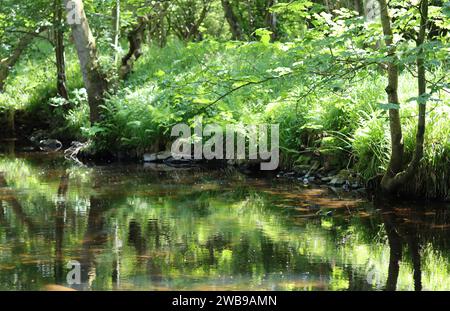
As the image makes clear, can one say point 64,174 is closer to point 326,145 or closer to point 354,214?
point 326,145

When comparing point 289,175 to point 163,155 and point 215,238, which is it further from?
point 215,238

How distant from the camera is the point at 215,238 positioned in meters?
6.24

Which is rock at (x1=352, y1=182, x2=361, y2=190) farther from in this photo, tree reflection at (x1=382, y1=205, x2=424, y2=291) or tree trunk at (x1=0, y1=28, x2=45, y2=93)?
tree trunk at (x1=0, y1=28, x2=45, y2=93)

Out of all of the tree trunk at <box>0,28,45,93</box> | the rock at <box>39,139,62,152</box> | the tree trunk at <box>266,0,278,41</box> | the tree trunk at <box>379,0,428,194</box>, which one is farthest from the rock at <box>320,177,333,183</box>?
the tree trunk at <box>0,28,45,93</box>

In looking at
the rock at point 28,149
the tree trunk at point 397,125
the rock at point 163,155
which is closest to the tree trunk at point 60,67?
the rock at point 28,149

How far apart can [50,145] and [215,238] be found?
9.99m

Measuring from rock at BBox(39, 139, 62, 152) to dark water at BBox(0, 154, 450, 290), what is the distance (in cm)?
512

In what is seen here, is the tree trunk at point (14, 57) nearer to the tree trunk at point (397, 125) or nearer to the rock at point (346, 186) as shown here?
the rock at point (346, 186)

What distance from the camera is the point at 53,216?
7.30 m

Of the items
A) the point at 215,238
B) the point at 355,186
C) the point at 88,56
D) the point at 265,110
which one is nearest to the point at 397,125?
the point at 355,186

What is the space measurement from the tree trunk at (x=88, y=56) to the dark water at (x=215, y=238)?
361 cm

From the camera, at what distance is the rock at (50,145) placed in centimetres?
1477
